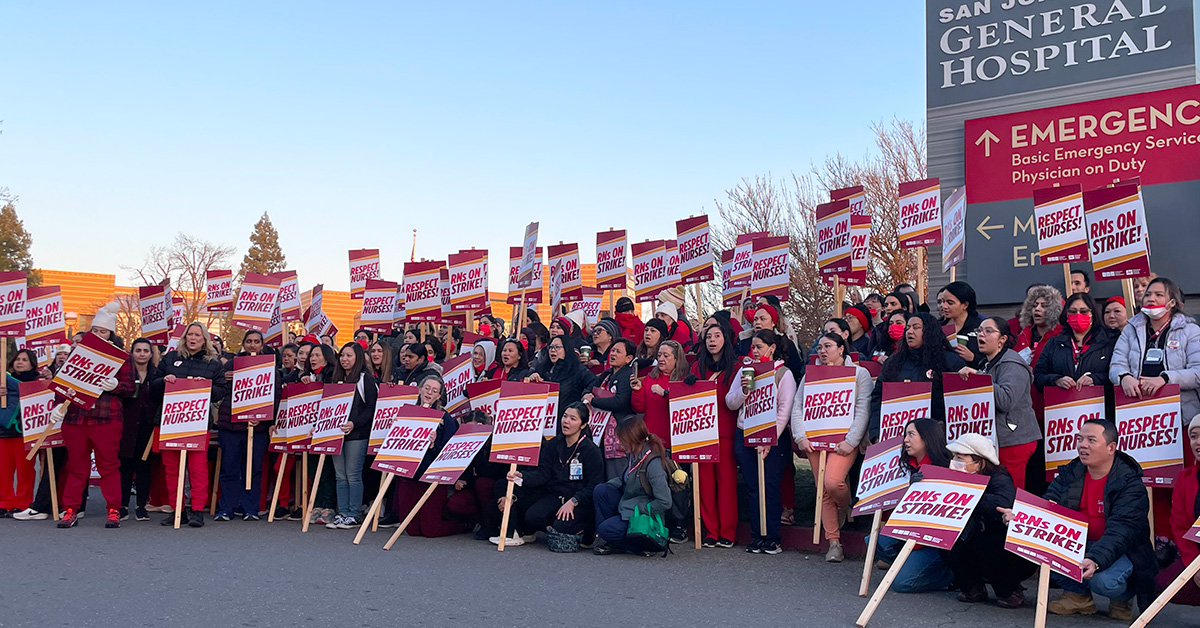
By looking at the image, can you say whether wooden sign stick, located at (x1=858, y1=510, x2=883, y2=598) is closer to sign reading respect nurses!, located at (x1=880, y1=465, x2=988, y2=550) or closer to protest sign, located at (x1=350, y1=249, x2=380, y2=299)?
sign reading respect nurses!, located at (x1=880, y1=465, x2=988, y2=550)

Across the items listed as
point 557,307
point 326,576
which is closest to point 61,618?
point 326,576

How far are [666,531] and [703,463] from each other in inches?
41.0

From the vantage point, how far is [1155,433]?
8.22 m

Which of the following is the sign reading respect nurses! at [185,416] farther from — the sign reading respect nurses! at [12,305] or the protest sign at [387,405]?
the sign reading respect nurses! at [12,305]

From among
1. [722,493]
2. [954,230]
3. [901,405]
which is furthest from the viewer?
[954,230]

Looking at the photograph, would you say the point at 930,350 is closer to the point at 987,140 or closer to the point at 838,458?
the point at 838,458

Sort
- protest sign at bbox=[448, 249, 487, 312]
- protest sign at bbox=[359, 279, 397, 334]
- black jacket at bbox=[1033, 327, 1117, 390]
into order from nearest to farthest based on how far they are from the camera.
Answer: black jacket at bbox=[1033, 327, 1117, 390] < protest sign at bbox=[448, 249, 487, 312] < protest sign at bbox=[359, 279, 397, 334]

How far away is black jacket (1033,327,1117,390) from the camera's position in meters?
9.13

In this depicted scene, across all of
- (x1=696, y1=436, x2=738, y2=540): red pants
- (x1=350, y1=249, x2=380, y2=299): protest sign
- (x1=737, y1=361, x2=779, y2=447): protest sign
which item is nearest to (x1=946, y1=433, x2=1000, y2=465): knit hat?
(x1=737, y1=361, x2=779, y2=447): protest sign

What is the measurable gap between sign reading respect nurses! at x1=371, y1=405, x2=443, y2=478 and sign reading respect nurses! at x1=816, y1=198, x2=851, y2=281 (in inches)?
237

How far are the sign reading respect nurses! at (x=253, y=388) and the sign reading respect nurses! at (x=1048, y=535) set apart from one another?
8.51 meters

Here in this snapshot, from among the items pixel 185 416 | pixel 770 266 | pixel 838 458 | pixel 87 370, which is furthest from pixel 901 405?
pixel 87 370

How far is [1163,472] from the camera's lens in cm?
810

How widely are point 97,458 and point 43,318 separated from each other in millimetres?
3855
